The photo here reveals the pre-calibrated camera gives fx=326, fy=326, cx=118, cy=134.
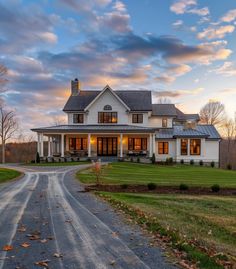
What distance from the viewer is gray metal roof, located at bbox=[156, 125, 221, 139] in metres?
41.0

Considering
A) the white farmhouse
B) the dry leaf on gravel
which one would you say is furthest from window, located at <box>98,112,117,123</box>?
the dry leaf on gravel

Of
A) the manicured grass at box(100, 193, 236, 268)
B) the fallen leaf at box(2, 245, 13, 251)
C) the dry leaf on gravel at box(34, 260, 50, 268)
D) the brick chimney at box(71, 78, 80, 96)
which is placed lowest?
the manicured grass at box(100, 193, 236, 268)

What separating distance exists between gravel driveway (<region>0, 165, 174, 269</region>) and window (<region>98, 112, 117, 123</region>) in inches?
1201

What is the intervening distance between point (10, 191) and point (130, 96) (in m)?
31.5

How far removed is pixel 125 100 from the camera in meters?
43.3

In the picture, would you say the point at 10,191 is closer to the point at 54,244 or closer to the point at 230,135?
the point at 54,244

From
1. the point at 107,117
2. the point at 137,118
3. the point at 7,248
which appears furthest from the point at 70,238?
the point at 137,118

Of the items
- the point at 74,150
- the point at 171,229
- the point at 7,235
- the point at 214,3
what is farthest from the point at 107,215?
the point at 74,150

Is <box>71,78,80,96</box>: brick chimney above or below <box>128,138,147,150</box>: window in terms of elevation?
above

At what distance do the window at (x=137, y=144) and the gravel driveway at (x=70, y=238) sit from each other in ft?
99.1

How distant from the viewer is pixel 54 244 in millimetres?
6281

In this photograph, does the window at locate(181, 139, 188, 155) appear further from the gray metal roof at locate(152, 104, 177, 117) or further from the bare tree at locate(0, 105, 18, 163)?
the bare tree at locate(0, 105, 18, 163)

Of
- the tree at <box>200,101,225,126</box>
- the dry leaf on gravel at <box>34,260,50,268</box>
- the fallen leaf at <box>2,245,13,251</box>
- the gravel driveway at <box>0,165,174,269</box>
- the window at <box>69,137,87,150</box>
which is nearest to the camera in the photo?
the dry leaf on gravel at <box>34,260,50,268</box>

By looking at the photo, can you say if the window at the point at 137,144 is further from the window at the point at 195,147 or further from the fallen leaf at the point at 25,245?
the fallen leaf at the point at 25,245
